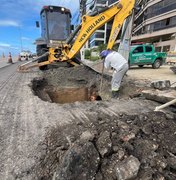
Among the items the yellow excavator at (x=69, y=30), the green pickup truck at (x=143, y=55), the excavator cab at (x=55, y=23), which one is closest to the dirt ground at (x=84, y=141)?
the yellow excavator at (x=69, y=30)

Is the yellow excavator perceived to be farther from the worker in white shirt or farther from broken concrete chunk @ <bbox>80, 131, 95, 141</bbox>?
broken concrete chunk @ <bbox>80, 131, 95, 141</bbox>

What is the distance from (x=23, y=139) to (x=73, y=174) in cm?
106

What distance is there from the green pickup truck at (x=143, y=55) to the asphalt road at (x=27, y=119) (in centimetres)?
912

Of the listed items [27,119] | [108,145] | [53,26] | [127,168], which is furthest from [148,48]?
[127,168]

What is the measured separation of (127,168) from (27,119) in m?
2.06

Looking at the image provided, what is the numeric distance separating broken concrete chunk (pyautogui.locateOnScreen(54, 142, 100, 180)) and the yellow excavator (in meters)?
4.18

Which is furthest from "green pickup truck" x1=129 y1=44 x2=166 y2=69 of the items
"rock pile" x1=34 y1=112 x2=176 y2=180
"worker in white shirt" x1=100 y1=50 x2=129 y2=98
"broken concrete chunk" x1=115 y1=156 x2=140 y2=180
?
"broken concrete chunk" x1=115 y1=156 x2=140 y2=180

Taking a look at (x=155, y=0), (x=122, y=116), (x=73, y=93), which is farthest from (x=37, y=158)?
A: (x=155, y=0)

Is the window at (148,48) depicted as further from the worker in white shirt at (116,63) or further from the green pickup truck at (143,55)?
the worker in white shirt at (116,63)

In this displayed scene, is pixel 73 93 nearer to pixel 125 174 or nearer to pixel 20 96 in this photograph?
pixel 20 96

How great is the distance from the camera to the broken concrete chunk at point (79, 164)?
1.58m

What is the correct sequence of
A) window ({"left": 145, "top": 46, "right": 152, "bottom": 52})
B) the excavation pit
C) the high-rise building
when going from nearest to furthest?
the excavation pit → window ({"left": 145, "top": 46, "right": 152, "bottom": 52}) → the high-rise building

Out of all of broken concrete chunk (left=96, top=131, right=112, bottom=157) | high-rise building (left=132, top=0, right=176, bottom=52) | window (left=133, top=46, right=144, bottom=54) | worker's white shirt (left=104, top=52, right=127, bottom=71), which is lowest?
broken concrete chunk (left=96, top=131, right=112, bottom=157)

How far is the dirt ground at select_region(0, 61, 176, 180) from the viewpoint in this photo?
171 cm
